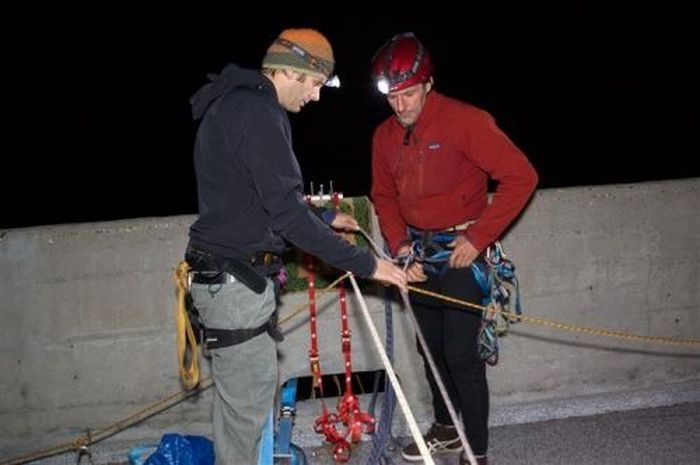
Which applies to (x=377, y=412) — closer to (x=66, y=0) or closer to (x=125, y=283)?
(x=125, y=283)

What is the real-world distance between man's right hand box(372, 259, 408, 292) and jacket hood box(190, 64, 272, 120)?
964 mm

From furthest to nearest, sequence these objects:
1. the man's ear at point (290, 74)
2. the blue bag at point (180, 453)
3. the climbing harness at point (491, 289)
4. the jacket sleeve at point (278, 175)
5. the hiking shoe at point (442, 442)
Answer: the hiking shoe at point (442, 442) < the blue bag at point (180, 453) < the climbing harness at point (491, 289) < the man's ear at point (290, 74) < the jacket sleeve at point (278, 175)

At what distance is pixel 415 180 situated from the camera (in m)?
3.99

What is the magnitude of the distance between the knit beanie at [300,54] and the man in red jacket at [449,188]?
2.71 feet

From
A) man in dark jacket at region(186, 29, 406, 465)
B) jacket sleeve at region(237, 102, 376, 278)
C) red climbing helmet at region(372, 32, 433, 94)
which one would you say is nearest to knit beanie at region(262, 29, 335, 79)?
man in dark jacket at region(186, 29, 406, 465)

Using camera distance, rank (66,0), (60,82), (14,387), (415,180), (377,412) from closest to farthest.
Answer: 1. (415,180)
2. (14,387)
3. (377,412)
4. (60,82)
5. (66,0)

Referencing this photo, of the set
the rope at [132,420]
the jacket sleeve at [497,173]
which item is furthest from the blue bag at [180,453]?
the jacket sleeve at [497,173]

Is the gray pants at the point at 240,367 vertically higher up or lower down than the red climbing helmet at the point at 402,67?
lower down

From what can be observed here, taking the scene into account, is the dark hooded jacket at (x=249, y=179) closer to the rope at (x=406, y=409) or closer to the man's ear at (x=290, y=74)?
the man's ear at (x=290, y=74)

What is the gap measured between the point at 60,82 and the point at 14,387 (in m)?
53.9

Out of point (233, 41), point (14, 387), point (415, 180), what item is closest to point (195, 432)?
point (14, 387)

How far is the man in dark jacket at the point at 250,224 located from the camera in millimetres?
2854

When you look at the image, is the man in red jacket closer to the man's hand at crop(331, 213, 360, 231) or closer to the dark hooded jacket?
the man's hand at crop(331, 213, 360, 231)

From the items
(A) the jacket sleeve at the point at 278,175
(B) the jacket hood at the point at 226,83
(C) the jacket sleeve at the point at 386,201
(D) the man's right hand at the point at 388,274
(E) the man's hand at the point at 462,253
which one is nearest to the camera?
(A) the jacket sleeve at the point at 278,175
